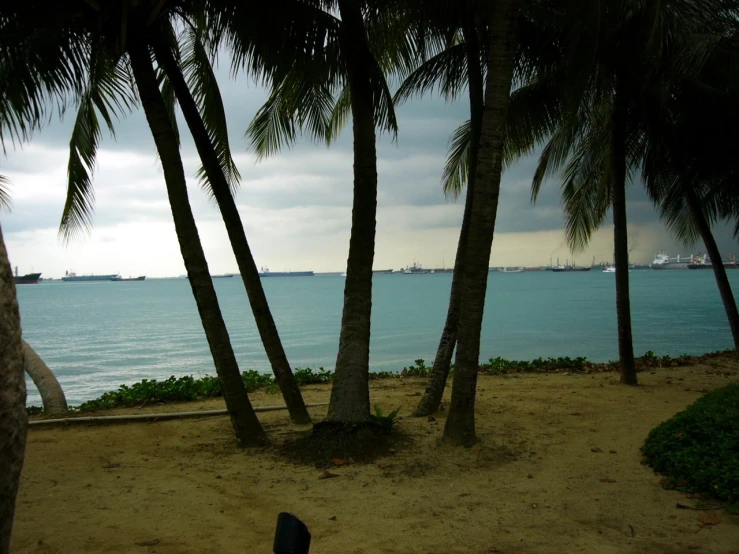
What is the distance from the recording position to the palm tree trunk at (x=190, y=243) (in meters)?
6.43

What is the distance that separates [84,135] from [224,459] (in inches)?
206

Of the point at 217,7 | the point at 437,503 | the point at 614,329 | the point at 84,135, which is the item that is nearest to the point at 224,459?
the point at 437,503

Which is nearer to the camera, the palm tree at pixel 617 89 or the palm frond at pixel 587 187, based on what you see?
the palm tree at pixel 617 89

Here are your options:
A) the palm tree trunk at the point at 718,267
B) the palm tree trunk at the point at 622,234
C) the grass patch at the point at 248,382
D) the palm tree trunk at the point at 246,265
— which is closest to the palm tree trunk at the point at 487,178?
the palm tree trunk at the point at 246,265

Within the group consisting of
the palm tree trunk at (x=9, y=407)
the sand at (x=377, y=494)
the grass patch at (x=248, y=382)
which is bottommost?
the sand at (x=377, y=494)

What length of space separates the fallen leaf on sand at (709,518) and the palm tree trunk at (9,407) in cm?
468

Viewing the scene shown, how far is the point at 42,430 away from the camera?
796 cm

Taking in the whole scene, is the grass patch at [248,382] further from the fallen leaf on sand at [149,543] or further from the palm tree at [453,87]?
the fallen leaf on sand at [149,543]

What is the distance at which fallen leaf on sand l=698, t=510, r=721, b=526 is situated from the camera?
4578 millimetres

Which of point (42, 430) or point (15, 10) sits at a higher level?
point (15, 10)

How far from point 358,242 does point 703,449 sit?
3745 mm

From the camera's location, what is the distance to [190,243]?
21.6 feet

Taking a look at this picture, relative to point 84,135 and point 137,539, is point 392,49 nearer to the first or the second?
point 84,135

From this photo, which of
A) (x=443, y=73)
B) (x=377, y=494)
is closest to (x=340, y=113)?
→ (x=443, y=73)
